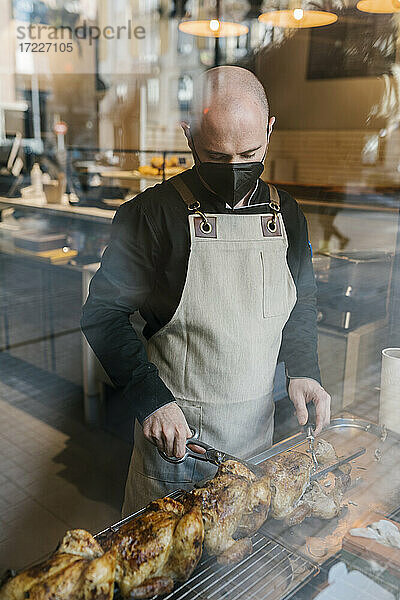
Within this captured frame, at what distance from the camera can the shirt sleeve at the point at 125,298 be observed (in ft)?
2.29

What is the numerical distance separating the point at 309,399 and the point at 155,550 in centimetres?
37

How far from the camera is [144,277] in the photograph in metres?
0.73

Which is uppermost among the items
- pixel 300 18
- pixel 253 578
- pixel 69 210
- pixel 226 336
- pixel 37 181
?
pixel 300 18

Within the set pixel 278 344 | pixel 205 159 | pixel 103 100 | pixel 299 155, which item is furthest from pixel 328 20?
pixel 103 100

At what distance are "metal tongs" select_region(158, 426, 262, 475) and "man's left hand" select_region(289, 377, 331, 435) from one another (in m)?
0.15

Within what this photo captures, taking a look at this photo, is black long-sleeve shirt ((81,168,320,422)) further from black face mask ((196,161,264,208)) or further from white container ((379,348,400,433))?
white container ((379,348,400,433))

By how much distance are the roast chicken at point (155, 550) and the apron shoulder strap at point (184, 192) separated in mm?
378

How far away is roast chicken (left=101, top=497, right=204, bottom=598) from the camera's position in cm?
44

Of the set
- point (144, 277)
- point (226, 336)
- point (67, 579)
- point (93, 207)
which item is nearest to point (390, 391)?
point (226, 336)

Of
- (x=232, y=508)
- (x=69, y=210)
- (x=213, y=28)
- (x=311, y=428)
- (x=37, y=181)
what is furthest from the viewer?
(x=37, y=181)

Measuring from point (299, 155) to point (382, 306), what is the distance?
0.36 metres

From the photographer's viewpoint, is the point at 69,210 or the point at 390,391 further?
the point at 69,210

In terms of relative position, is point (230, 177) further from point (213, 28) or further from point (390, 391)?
point (213, 28)

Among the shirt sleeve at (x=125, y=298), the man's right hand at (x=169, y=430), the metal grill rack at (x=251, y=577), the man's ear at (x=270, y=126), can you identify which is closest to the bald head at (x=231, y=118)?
the man's ear at (x=270, y=126)
